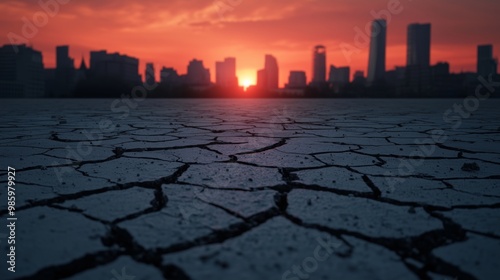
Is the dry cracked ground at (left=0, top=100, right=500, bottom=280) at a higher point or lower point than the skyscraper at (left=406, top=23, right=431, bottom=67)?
lower

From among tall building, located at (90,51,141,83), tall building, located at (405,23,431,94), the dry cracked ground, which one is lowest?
the dry cracked ground

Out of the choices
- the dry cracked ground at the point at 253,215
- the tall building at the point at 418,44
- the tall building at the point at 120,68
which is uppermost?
the tall building at the point at 418,44

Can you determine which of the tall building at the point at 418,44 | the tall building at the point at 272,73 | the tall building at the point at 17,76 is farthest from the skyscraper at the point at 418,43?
the tall building at the point at 17,76

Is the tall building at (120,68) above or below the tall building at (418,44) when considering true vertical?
below

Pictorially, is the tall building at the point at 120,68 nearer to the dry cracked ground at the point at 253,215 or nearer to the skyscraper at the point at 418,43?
the dry cracked ground at the point at 253,215

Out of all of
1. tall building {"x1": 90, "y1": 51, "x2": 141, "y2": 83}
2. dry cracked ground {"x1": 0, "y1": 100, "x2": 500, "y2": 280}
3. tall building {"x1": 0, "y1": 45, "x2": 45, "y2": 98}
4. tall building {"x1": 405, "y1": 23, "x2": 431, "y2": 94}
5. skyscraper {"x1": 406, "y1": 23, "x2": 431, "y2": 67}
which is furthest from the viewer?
skyscraper {"x1": 406, "y1": 23, "x2": 431, "y2": 67}

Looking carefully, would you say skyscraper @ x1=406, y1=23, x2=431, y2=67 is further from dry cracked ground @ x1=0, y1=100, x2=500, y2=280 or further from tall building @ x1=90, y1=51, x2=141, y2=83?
dry cracked ground @ x1=0, y1=100, x2=500, y2=280

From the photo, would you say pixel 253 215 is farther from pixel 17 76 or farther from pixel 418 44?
pixel 418 44

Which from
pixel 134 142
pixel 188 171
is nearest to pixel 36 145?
pixel 134 142

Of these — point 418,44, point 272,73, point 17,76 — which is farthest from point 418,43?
point 17,76

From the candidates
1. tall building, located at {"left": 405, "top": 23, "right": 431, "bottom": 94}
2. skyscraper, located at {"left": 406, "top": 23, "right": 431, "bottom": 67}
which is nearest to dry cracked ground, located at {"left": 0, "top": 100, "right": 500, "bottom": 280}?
tall building, located at {"left": 405, "top": 23, "right": 431, "bottom": 94}
